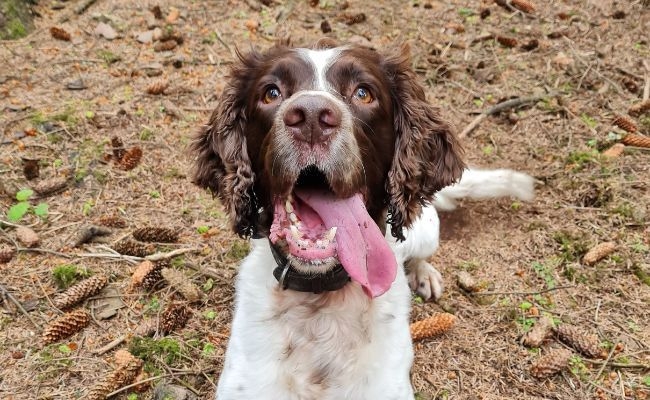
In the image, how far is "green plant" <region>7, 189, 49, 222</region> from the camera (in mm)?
3748

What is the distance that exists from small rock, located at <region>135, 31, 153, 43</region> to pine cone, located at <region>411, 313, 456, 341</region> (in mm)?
4117

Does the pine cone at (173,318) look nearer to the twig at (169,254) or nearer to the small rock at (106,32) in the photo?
the twig at (169,254)

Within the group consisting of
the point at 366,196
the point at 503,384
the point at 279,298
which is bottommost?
the point at 503,384

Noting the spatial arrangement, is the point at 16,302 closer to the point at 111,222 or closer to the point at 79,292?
the point at 79,292

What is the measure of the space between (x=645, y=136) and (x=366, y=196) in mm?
3286

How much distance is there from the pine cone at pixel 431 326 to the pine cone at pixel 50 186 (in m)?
2.67

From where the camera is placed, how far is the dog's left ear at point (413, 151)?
250cm

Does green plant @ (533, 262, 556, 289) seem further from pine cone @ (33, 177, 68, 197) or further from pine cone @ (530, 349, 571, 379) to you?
pine cone @ (33, 177, 68, 197)

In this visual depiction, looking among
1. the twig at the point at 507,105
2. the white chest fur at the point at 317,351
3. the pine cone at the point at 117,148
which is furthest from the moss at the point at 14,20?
the white chest fur at the point at 317,351

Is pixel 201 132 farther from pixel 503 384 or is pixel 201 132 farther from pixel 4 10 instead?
pixel 4 10

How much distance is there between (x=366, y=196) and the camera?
237 centimetres

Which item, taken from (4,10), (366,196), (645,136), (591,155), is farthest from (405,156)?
(4,10)

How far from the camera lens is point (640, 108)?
15.6 feet

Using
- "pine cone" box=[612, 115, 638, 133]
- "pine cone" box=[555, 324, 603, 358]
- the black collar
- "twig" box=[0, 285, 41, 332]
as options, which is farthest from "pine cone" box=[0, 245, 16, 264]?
"pine cone" box=[612, 115, 638, 133]
